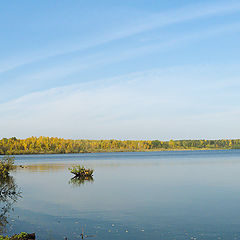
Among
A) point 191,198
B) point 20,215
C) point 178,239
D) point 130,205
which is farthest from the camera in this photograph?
point 191,198

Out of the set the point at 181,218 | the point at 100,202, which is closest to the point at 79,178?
the point at 100,202

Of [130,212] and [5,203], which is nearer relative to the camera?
[130,212]

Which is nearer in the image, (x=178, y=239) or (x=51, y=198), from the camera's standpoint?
(x=178, y=239)

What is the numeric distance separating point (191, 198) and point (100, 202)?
286 inches

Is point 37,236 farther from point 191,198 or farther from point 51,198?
point 191,198

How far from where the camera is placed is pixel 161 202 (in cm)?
2519

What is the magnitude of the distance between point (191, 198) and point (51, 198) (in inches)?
451

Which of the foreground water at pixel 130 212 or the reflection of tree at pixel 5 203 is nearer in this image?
the foreground water at pixel 130 212

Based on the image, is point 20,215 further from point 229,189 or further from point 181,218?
point 229,189

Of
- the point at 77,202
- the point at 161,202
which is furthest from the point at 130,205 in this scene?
the point at 77,202

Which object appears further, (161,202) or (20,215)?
(161,202)

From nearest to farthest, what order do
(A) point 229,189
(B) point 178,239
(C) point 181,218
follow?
(B) point 178,239 → (C) point 181,218 → (A) point 229,189

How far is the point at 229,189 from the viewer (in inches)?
1255

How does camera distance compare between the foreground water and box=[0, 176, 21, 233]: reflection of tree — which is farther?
box=[0, 176, 21, 233]: reflection of tree
